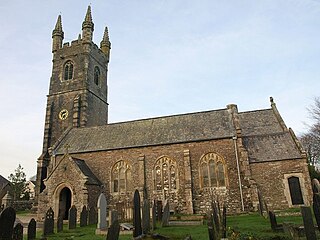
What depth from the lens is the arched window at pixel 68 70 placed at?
36.2 metres

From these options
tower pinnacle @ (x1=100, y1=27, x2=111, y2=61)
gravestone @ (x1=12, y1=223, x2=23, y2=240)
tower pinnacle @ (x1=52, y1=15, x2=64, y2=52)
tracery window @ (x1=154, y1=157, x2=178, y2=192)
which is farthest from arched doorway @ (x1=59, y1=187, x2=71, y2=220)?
tower pinnacle @ (x1=100, y1=27, x2=111, y2=61)

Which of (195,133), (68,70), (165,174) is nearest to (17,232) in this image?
(165,174)

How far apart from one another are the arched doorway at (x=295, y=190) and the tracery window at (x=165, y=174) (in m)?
8.99

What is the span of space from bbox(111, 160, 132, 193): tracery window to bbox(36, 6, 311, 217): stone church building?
87 mm

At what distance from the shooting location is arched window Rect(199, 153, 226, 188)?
73.4ft

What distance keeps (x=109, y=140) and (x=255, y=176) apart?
1401 cm

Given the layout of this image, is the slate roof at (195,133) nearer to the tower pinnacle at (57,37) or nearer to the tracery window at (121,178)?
the tracery window at (121,178)

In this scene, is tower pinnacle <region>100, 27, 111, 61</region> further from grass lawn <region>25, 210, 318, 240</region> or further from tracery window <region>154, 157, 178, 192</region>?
grass lawn <region>25, 210, 318, 240</region>

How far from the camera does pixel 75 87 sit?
114 ft

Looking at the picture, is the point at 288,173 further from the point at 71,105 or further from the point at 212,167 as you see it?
the point at 71,105

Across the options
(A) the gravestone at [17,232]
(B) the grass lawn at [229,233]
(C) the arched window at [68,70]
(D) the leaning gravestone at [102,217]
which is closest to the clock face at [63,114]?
(C) the arched window at [68,70]

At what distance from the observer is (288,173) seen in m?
21.4

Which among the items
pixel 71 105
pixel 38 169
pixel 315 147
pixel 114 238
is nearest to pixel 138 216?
pixel 114 238

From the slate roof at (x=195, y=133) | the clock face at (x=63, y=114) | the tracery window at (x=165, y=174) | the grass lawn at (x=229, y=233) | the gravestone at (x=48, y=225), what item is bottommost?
the grass lawn at (x=229, y=233)
